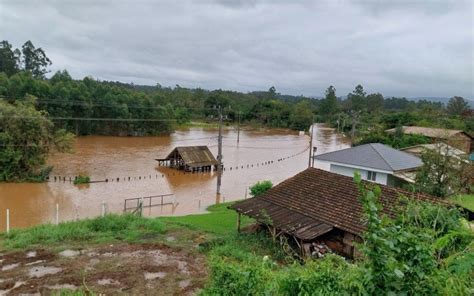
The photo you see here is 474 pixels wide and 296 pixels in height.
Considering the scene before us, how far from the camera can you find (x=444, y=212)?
4441 mm

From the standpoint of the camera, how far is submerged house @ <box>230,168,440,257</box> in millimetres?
12438

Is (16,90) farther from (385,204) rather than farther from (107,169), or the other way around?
(385,204)

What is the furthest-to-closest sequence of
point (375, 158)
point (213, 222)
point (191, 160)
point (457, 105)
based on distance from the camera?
point (457, 105) → point (191, 160) → point (375, 158) → point (213, 222)

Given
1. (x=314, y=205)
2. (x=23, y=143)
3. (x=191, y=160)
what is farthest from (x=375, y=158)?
(x=23, y=143)

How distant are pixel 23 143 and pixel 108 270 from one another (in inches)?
781

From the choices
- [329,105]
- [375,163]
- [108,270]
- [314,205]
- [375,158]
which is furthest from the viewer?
[329,105]

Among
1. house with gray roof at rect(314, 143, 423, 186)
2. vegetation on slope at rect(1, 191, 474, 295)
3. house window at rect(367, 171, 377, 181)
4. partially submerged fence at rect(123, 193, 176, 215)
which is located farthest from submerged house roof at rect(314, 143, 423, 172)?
vegetation on slope at rect(1, 191, 474, 295)

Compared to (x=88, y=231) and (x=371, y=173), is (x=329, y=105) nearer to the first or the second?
(x=371, y=173)

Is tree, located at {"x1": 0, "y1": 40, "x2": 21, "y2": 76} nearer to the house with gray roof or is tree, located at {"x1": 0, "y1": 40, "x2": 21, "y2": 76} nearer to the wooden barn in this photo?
the wooden barn

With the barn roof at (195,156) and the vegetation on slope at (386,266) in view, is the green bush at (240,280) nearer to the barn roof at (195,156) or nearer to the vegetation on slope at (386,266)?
the vegetation on slope at (386,266)

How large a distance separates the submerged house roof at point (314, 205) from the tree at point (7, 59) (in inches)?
2924

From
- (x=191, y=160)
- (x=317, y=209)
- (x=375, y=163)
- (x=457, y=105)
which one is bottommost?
(x=191, y=160)

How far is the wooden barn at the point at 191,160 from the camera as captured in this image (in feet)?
112

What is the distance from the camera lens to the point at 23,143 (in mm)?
27328
